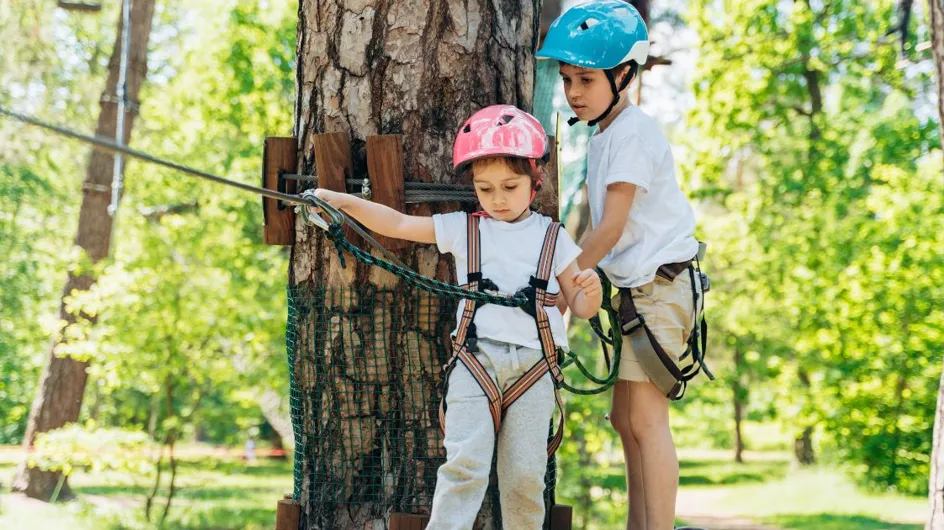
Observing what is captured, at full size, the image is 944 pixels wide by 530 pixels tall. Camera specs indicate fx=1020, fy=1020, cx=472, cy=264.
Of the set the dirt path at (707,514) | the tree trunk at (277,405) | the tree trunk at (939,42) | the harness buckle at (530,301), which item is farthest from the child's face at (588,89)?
the dirt path at (707,514)

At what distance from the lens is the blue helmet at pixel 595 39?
3207 mm

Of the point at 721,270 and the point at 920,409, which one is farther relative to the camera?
the point at 721,270

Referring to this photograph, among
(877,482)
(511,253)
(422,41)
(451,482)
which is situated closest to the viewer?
(451,482)

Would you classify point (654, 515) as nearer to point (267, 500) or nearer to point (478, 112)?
point (478, 112)

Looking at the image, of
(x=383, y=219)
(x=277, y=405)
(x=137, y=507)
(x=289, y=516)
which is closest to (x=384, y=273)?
(x=383, y=219)

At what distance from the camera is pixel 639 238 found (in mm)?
3301

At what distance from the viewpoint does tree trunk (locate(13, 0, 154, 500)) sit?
43.1 ft

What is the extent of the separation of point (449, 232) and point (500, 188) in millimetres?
188

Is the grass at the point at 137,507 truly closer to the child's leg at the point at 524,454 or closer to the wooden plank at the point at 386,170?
the wooden plank at the point at 386,170

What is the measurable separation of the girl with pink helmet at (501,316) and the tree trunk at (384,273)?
217 mm

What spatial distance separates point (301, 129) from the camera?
10.4ft

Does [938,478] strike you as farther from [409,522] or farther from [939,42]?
[409,522]

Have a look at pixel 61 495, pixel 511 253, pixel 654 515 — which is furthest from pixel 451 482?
pixel 61 495

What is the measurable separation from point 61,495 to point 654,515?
486 inches
